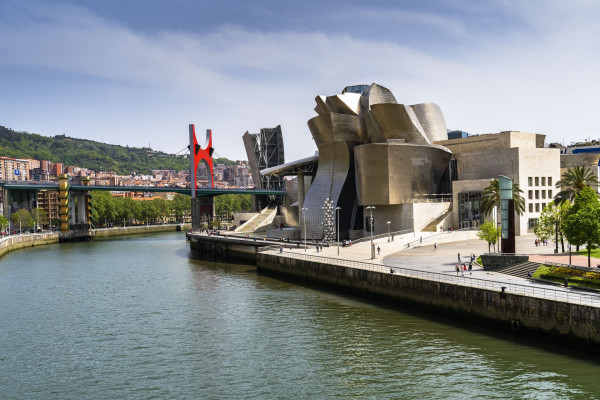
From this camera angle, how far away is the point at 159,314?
3331 cm

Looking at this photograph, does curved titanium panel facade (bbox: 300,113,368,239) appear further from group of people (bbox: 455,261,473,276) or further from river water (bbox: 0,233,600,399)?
group of people (bbox: 455,261,473,276)

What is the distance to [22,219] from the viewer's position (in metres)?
110

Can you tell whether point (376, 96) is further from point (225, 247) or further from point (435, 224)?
point (225, 247)

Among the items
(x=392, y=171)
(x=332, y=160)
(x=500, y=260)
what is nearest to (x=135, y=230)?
(x=332, y=160)

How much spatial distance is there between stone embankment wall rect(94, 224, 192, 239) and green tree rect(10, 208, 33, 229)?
550 inches

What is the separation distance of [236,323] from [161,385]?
973 cm

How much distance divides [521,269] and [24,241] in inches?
3216

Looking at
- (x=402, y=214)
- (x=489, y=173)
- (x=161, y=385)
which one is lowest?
A: (x=161, y=385)

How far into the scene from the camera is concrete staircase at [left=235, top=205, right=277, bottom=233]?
323 ft

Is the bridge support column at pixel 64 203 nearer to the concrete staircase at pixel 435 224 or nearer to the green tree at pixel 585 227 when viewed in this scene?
the concrete staircase at pixel 435 224

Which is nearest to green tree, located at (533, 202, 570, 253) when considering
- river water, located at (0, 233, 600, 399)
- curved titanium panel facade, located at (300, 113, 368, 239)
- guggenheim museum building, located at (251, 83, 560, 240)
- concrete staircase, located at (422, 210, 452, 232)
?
river water, located at (0, 233, 600, 399)

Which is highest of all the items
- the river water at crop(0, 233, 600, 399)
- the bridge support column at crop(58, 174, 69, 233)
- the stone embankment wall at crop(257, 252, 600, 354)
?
the bridge support column at crop(58, 174, 69, 233)

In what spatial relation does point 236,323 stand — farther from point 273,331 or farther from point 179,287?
point 179,287

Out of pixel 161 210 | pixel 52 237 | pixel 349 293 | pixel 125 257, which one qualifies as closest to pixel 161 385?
pixel 349 293
